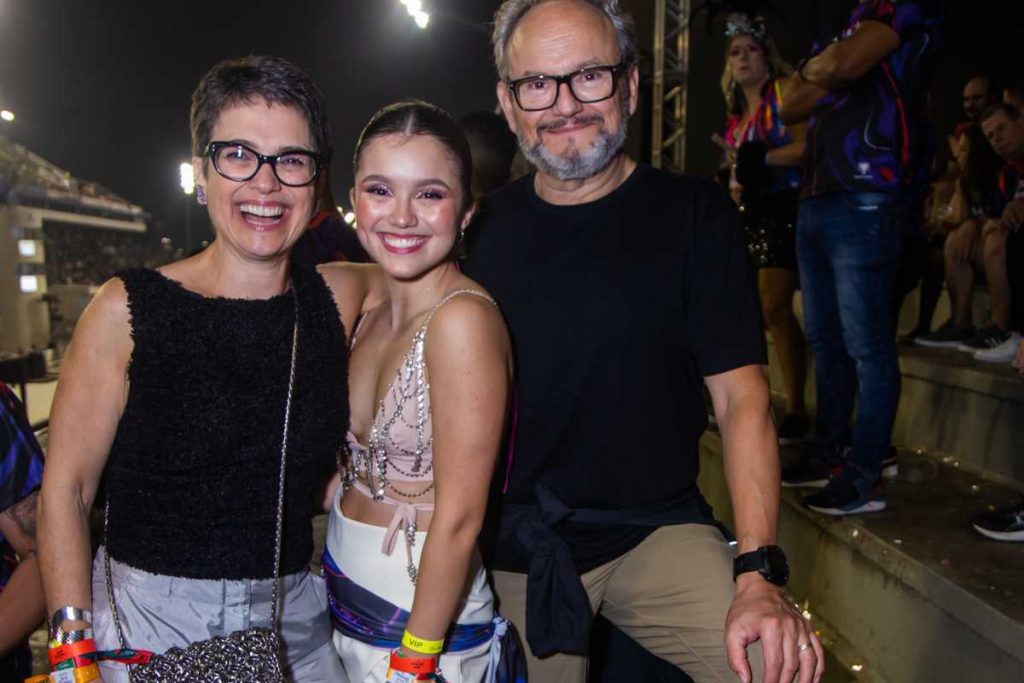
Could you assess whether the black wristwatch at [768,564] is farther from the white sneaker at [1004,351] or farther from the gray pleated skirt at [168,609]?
the white sneaker at [1004,351]

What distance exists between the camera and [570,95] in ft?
5.97

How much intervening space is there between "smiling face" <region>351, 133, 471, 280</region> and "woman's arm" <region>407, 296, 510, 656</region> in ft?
0.60

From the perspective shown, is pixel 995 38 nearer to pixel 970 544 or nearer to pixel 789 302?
pixel 789 302

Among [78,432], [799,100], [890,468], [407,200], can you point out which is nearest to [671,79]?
[799,100]

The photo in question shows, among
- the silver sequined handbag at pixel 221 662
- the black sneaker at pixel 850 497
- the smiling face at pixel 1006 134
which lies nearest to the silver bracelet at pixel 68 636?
the silver sequined handbag at pixel 221 662

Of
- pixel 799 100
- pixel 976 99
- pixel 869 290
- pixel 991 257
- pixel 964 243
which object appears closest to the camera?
pixel 869 290

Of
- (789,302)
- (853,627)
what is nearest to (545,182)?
(853,627)

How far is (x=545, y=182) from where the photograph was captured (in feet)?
6.45

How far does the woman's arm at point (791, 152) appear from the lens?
11.9 feet

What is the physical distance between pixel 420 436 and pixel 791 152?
9.38 ft

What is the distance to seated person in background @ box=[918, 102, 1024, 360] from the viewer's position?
387cm

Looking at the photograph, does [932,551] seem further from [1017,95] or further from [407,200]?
[1017,95]

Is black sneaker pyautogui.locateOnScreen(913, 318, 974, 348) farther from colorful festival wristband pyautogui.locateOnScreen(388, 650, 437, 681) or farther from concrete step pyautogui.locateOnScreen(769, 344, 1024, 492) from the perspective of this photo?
colorful festival wristband pyautogui.locateOnScreen(388, 650, 437, 681)

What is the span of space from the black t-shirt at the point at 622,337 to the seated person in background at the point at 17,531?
108 cm
